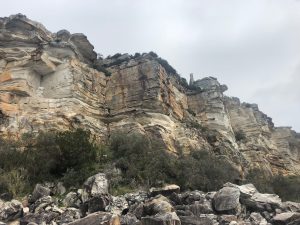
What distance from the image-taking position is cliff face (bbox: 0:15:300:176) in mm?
32438

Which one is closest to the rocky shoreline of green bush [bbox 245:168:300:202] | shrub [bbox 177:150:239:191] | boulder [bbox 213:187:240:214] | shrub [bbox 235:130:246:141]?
boulder [bbox 213:187:240:214]

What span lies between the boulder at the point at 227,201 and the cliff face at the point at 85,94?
1291 centimetres

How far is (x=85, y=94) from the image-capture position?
36031 millimetres

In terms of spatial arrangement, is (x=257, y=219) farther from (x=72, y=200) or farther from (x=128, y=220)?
(x=72, y=200)

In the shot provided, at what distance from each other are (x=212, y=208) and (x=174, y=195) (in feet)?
6.52

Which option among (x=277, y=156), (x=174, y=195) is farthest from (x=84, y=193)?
(x=277, y=156)

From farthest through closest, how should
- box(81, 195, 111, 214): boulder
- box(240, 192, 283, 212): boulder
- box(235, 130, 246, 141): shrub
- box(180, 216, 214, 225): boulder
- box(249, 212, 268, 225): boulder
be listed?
box(235, 130, 246, 141): shrub
box(240, 192, 283, 212): boulder
box(81, 195, 111, 214): boulder
box(249, 212, 268, 225): boulder
box(180, 216, 214, 225): boulder

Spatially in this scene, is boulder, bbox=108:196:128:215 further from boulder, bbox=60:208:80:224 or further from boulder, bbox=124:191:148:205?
boulder, bbox=60:208:80:224

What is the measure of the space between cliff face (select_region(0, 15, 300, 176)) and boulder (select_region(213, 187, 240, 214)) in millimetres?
12914

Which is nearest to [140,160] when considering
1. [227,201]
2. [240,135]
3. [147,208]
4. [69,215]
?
[227,201]

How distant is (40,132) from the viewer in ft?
94.9

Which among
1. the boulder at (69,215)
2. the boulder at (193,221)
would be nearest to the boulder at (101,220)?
the boulder at (69,215)

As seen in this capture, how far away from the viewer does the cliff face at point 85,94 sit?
32.4 m

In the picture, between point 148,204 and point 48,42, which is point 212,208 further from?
point 48,42
